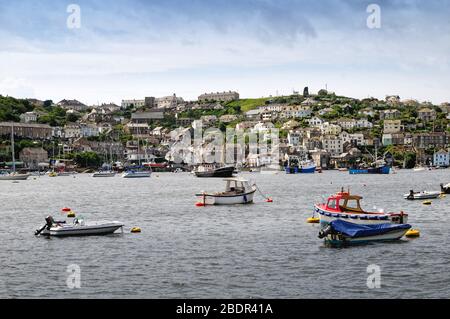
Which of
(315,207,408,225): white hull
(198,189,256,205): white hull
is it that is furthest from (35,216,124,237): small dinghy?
(198,189,256,205): white hull

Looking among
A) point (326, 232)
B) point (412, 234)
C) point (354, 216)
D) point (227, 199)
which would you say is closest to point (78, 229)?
point (326, 232)

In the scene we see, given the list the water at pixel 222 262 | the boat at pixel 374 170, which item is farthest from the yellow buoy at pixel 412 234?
the boat at pixel 374 170

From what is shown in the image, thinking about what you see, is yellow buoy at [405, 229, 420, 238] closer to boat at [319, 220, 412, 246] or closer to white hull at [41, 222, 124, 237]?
boat at [319, 220, 412, 246]

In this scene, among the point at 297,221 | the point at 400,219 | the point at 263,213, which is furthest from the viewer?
the point at 263,213

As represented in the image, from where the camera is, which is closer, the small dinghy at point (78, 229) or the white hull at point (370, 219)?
the white hull at point (370, 219)

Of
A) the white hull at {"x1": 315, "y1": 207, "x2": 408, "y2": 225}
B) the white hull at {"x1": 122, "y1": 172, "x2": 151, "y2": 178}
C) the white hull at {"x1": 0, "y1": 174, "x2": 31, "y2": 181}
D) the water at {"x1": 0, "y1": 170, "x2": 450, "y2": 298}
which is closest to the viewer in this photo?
the water at {"x1": 0, "y1": 170, "x2": 450, "y2": 298}

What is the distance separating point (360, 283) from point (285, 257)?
6.37 m

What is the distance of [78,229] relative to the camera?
142 ft

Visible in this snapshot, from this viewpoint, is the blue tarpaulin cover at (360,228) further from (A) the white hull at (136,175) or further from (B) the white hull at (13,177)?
(A) the white hull at (136,175)

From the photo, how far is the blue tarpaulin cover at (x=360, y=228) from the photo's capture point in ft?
126

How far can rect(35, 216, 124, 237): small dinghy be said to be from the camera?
141 feet
